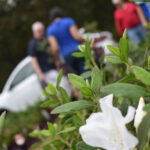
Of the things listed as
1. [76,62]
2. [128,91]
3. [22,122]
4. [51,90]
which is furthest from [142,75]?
[22,122]

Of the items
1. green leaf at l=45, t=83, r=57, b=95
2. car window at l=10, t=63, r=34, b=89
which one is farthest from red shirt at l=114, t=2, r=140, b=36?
green leaf at l=45, t=83, r=57, b=95

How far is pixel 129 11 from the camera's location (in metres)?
3.91

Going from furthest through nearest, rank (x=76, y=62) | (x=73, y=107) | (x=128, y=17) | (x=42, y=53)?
(x=42, y=53), (x=128, y=17), (x=76, y=62), (x=73, y=107)

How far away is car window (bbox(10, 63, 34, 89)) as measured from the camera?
6.11m

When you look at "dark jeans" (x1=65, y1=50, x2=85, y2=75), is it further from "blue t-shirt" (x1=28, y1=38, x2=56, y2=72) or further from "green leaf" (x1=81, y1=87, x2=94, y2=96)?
"green leaf" (x1=81, y1=87, x2=94, y2=96)

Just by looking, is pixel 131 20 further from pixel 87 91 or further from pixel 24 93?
pixel 87 91

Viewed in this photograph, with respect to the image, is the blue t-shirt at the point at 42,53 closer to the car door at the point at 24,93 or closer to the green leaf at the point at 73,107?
the car door at the point at 24,93

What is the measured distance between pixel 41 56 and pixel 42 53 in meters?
0.05

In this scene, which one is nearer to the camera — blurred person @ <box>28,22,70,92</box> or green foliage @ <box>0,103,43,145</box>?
blurred person @ <box>28,22,70,92</box>

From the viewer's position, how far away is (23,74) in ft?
20.3

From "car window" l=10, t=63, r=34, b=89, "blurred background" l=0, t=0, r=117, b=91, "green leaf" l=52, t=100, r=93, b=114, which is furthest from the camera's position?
"blurred background" l=0, t=0, r=117, b=91

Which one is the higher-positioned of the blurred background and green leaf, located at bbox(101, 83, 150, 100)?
green leaf, located at bbox(101, 83, 150, 100)

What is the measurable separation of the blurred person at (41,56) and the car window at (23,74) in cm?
193

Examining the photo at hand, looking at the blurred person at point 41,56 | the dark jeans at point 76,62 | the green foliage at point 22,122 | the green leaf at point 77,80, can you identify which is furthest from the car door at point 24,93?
the green leaf at point 77,80
